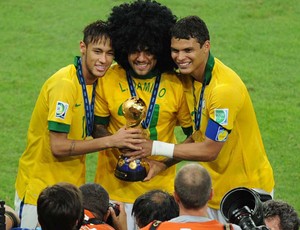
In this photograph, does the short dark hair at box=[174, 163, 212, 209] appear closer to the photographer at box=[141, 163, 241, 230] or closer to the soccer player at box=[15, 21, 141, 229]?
the photographer at box=[141, 163, 241, 230]

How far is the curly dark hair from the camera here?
7.99 meters

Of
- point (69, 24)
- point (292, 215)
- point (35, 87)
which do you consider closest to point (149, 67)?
point (292, 215)

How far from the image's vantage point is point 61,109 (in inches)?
308

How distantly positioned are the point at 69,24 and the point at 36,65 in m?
1.65

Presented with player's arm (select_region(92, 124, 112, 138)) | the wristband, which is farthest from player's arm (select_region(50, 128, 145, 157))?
player's arm (select_region(92, 124, 112, 138))

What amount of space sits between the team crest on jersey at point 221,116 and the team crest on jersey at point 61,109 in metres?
1.09

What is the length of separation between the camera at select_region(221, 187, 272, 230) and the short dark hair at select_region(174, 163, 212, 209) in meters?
0.33

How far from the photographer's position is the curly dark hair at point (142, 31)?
314 inches

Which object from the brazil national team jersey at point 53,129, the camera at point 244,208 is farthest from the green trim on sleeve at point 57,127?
the camera at point 244,208

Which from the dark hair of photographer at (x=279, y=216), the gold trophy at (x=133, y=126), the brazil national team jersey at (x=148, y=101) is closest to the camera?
the dark hair of photographer at (x=279, y=216)

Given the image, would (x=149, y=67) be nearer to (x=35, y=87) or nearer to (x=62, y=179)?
(x=62, y=179)

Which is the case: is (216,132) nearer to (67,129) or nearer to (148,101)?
(148,101)

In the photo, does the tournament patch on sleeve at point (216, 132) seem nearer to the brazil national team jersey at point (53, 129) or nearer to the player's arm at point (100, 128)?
the player's arm at point (100, 128)

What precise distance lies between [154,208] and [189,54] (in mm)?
1315
